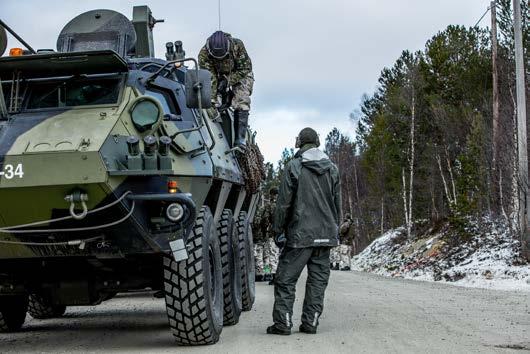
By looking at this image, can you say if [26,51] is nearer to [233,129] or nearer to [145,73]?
[145,73]

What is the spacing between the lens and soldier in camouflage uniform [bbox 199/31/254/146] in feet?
37.3

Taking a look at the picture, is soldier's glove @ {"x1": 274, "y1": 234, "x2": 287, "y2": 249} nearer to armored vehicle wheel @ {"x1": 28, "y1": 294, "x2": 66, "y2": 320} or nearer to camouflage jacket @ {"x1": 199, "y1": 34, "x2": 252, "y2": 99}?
camouflage jacket @ {"x1": 199, "y1": 34, "x2": 252, "y2": 99}

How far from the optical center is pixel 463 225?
25.9 metres

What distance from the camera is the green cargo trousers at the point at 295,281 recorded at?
8.55m

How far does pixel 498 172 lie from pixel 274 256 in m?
10.1

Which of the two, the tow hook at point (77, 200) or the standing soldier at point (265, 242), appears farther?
the standing soldier at point (265, 242)

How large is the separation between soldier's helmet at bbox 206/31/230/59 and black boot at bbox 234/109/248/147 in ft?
2.30

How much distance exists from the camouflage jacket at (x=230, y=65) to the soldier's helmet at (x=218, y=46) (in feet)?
0.31

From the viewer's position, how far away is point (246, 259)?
11.4m

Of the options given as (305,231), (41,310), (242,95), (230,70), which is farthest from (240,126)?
(41,310)

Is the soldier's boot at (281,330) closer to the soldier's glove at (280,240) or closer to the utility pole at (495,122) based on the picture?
the soldier's glove at (280,240)

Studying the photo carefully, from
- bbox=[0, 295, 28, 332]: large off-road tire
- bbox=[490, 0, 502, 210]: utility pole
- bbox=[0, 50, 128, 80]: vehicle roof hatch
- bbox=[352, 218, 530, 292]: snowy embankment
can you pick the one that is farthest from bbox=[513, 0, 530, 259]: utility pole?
bbox=[0, 50, 128, 80]: vehicle roof hatch

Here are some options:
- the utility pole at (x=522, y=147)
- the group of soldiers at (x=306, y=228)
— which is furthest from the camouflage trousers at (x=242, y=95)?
the utility pole at (x=522, y=147)

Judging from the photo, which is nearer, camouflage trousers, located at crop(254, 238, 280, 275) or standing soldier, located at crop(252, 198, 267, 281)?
standing soldier, located at crop(252, 198, 267, 281)
